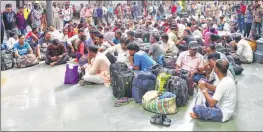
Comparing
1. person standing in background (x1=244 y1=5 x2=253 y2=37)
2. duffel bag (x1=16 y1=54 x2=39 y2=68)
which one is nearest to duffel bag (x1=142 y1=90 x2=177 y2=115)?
duffel bag (x1=16 y1=54 x2=39 y2=68)

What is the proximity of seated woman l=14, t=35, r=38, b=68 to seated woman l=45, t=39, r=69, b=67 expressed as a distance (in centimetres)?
43

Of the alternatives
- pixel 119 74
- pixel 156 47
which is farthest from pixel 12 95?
pixel 156 47

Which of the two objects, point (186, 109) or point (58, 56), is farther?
point (58, 56)

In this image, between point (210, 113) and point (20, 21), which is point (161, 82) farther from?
point (20, 21)

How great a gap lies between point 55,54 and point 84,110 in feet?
14.4

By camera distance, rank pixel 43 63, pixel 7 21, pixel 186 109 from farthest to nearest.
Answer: pixel 7 21 < pixel 43 63 < pixel 186 109

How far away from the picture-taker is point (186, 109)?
18.8 feet

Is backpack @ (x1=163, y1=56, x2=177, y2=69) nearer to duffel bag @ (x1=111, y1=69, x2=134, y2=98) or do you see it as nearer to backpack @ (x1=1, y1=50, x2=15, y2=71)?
duffel bag @ (x1=111, y1=69, x2=134, y2=98)

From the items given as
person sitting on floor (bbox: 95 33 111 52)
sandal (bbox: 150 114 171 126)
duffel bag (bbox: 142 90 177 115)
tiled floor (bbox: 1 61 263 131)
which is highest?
person sitting on floor (bbox: 95 33 111 52)

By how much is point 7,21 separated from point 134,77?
333 inches

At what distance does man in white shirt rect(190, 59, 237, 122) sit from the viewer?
482 cm

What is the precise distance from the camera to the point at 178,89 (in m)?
5.73

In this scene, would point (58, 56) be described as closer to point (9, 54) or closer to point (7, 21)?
point (9, 54)

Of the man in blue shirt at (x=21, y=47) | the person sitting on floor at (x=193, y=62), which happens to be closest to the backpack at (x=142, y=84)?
the person sitting on floor at (x=193, y=62)
